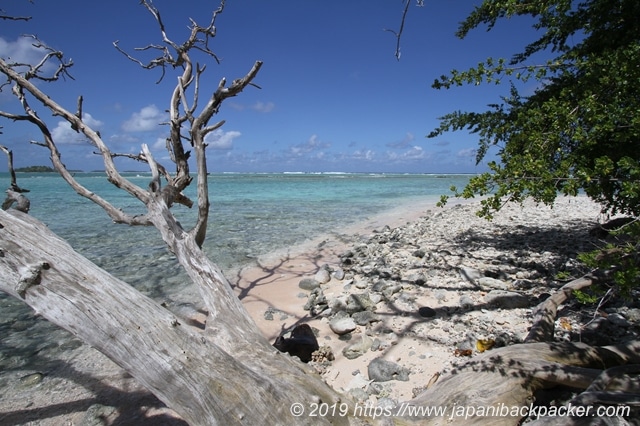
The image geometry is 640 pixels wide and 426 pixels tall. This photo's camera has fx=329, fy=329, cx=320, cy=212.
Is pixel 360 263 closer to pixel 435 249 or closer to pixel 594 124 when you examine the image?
pixel 435 249

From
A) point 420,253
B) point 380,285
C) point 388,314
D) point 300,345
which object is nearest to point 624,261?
point 388,314

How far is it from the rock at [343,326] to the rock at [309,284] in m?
1.89

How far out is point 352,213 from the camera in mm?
17094

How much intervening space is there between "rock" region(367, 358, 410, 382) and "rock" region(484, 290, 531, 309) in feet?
5.68

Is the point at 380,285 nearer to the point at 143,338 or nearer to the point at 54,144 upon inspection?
the point at 143,338

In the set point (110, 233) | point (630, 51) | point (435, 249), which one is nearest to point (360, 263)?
point (435, 249)

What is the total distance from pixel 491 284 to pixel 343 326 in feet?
7.73

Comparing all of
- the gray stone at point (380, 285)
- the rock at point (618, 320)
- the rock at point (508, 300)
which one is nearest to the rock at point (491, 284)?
the rock at point (508, 300)

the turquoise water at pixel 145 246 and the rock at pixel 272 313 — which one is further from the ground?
the turquoise water at pixel 145 246

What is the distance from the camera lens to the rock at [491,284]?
476cm

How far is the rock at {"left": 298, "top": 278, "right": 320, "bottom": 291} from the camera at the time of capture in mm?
6137

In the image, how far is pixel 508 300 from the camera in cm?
408

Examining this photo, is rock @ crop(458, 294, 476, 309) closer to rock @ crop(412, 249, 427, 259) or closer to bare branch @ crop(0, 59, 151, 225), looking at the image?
rock @ crop(412, 249, 427, 259)

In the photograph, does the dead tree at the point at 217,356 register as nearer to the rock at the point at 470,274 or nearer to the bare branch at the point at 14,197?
the bare branch at the point at 14,197
